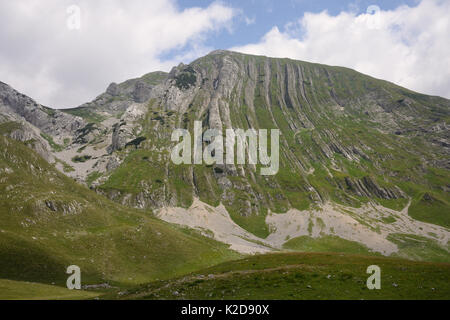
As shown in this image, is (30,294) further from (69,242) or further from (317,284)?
(69,242)

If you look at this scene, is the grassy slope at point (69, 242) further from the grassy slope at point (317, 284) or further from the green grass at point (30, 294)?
the grassy slope at point (317, 284)

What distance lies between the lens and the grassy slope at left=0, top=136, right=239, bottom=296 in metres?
79.3

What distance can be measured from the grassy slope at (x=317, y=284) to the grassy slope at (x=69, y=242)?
53082 millimetres

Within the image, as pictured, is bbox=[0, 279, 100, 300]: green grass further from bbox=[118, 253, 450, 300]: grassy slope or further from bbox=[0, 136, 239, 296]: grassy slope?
bbox=[0, 136, 239, 296]: grassy slope

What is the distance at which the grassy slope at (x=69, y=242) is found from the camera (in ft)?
260

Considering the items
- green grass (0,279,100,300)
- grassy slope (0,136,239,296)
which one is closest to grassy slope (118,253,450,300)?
green grass (0,279,100,300)

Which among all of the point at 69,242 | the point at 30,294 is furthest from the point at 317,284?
the point at 69,242

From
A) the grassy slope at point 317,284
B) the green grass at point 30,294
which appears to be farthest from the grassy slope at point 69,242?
the grassy slope at point 317,284

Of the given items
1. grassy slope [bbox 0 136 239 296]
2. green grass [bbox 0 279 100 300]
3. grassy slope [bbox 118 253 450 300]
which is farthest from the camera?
grassy slope [bbox 0 136 239 296]

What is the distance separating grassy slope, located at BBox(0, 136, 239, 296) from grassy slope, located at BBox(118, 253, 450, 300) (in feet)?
174
